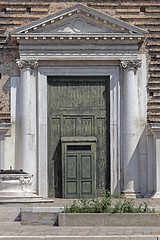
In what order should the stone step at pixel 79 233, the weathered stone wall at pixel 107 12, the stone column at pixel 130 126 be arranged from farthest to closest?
1. the weathered stone wall at pixel 107 12
2. the stone column at pixel 130 126
3. the stone step at pixel 79 233

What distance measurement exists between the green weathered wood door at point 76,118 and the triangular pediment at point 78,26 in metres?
1.70

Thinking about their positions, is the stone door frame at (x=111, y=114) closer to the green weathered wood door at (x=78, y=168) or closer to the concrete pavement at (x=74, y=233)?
the green weathered wood door at (x=78, y=168)

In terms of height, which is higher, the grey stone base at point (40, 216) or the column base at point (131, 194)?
the column base at point (131, 194)

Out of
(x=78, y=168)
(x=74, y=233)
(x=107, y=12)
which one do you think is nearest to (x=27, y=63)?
(x=107, y=12)

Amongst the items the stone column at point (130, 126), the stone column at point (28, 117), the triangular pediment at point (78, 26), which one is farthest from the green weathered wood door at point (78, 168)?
the triangular pediment at point (78, 26)

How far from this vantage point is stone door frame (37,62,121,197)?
2388 centimetres

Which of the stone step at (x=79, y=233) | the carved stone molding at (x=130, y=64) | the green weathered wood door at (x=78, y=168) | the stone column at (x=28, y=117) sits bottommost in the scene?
the stone step at (x=79, y=233)

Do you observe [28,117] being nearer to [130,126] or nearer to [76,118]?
[76,118]

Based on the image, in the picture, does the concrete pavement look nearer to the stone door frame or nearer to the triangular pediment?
the stone door frame

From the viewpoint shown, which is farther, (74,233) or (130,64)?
(130,64)

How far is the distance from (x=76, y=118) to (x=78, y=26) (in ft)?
11.0

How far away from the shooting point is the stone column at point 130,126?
23750 millimetres

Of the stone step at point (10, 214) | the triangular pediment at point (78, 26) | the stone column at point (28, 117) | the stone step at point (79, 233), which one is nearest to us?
the stone step at point (79, 233)

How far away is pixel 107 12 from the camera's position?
957 inches
